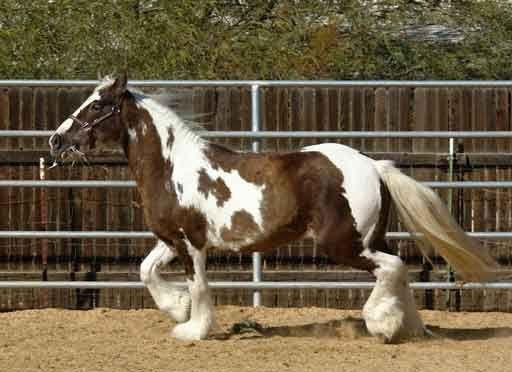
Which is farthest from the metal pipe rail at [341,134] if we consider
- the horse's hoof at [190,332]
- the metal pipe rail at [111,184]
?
the horse's hoof at [190,332]

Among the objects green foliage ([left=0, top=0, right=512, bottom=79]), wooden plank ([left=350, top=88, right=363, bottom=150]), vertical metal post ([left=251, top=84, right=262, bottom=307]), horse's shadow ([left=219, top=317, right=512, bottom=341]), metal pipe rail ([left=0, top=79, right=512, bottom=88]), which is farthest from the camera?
green foliage ([left=0, top=0, right=512, bottom=79])

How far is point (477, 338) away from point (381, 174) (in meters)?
1.37

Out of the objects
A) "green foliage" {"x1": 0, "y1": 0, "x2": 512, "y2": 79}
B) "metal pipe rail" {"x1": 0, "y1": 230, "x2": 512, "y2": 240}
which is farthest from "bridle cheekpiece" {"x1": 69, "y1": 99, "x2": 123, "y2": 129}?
"green foliage" {"x1": 0, "y1": 0, "x2": 512, "y2": 79}

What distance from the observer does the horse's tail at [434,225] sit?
285 inches

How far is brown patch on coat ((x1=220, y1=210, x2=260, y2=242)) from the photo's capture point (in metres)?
7.36

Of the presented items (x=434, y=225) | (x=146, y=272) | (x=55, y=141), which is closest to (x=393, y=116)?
(x=434, y=225)

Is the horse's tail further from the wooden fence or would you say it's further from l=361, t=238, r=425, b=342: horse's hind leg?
the wooden fence

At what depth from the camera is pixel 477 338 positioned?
7602mm

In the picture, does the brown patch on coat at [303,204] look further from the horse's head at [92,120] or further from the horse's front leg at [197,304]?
the horse's head at [92,120]

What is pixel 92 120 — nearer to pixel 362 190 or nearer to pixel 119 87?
pixel 119 87

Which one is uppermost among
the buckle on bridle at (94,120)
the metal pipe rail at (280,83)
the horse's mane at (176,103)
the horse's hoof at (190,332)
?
the metal pipe rail at (280,83)

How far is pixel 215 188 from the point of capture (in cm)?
744

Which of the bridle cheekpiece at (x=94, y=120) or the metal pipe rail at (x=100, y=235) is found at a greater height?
the bridle cheekpiece at (x=94, y=120)

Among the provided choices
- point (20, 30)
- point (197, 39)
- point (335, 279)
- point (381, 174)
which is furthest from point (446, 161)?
point (20, 30)
